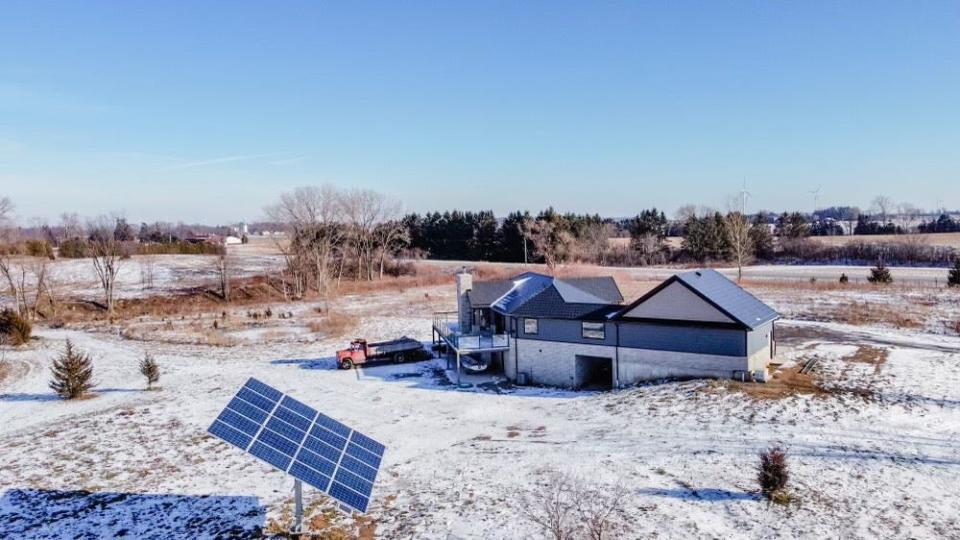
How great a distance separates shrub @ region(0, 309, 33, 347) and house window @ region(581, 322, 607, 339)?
40.5 meters

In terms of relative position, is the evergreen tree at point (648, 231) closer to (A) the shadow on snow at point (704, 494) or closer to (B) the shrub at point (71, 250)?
(A) the shadow on snow at point (704, 494)

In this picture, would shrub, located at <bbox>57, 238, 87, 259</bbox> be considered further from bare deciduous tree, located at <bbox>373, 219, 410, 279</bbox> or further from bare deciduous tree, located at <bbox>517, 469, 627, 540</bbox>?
bare deciduous tree, located at <bbox>517, 469, 627, 540</bbox>

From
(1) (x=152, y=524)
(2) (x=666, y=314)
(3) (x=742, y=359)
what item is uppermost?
(2) (x=666, y=314)

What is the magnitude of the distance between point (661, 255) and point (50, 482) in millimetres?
82360

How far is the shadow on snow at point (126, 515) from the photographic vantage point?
15.0 meters

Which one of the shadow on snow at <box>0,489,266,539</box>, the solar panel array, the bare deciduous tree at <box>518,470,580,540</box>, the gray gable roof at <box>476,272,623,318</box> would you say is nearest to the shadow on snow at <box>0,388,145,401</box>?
the shadow on snow at <box>0,489,266,539</box>

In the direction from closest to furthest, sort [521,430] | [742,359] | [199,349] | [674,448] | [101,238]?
[674,448], [521,430], [742,359], [199,349], [101,238]

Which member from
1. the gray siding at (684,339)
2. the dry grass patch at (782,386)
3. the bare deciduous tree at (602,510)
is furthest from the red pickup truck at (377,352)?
the bare deciduous tree at (602,510)

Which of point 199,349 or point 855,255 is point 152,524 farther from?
point 855,255

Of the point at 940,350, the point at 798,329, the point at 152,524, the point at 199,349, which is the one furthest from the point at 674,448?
the point at 199,349

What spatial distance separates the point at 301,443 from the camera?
44.4ft

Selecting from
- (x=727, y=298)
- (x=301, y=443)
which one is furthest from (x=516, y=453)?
(x=727, y=298)

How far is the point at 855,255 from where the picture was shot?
80438 millimetres

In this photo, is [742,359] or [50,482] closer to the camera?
[50,482]
